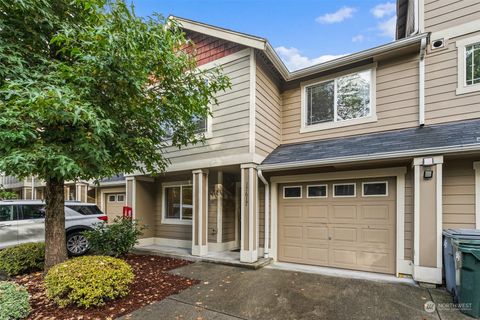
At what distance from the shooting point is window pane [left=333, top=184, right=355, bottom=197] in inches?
246

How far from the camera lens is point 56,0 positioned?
457cm

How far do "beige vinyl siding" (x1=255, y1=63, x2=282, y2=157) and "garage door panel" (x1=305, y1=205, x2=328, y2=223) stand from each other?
1.83 m

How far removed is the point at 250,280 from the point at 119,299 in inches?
97.2

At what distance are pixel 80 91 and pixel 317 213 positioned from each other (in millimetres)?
5589

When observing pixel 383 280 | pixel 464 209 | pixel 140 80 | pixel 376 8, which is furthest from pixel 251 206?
pixel 376 8

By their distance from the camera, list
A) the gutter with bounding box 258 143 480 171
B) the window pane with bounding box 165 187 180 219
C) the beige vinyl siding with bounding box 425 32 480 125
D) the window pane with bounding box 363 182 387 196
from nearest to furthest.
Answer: the gutter with bounding box 258 143 480 171 → the beige vinyl siding with bounding box 425 32 480 125 → the window pane with bounding box 363 182 387 196 → the window pane with bounding box 165 187 180 219

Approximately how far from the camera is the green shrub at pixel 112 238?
6.89 m

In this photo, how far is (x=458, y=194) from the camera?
523 cm

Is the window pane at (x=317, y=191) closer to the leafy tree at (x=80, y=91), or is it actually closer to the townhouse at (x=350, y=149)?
the townhouse at (x=350, y=149)

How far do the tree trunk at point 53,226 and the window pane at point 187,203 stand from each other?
406cm

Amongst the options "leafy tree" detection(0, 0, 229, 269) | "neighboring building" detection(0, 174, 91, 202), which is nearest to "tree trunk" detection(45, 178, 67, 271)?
"leafy tree" detection(0, 0, 229, 269)

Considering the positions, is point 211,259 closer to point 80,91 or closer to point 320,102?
point 80,91

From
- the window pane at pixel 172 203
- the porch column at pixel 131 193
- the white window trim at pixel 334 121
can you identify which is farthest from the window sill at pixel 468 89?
the porch column at pixel 131 193

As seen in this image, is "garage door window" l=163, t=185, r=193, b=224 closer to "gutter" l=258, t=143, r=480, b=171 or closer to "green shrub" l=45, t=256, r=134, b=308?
"gutter" l=258, t=143, r=480, b=171
